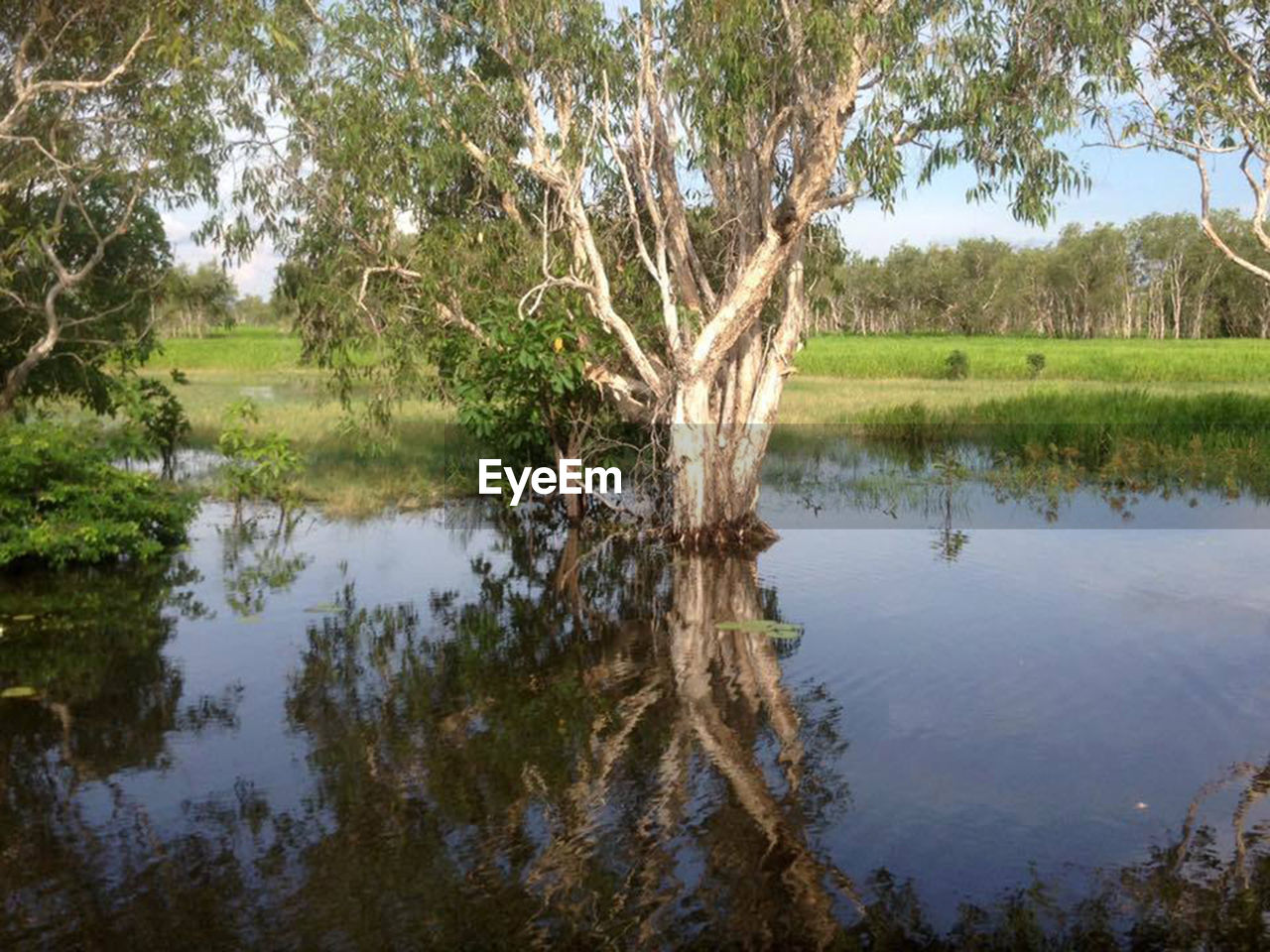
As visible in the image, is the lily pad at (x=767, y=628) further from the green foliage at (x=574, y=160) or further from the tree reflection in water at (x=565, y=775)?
the green foliage at (x=574, y=160)

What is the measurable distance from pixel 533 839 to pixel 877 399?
26.7m

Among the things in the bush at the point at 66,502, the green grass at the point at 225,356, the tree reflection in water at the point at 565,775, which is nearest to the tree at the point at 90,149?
the bush at the point at 66,502

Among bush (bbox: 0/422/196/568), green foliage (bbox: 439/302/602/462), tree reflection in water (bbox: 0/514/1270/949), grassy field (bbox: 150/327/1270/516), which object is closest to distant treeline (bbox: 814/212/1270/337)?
grassy field (bbox: 150/327/1270/516)

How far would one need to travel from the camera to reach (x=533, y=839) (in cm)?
626

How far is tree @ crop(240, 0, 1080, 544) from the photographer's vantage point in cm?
1360

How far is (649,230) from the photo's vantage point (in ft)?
A: 54.2

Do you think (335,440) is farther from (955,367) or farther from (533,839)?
(955,367)

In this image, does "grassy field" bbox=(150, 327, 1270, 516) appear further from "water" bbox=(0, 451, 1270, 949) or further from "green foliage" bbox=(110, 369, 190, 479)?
"water" bbox=(0, 451, 1270, 949)

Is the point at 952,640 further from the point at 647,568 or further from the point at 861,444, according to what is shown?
the point at 861,444

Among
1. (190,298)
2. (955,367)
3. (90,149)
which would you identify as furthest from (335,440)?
(955,367)

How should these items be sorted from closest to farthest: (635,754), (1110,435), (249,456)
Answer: (635,754) → (249,456) → (1110,435)

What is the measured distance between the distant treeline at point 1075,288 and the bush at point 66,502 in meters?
74.4

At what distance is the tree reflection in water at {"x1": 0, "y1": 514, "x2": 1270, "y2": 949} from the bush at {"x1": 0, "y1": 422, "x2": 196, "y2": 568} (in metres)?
3.48

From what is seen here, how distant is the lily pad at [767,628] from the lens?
10.7 metres
